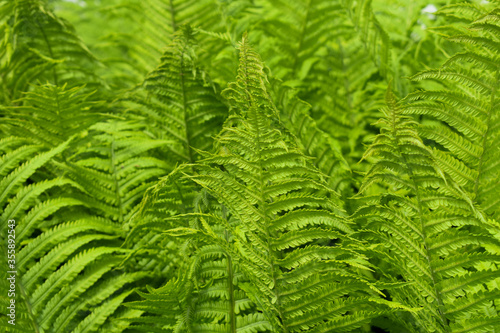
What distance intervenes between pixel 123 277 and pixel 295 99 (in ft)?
1.69

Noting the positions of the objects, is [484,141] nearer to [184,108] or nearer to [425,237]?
[425,237]

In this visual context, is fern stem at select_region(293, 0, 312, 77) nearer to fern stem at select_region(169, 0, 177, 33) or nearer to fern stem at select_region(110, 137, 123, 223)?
fern stem at select_region(169, 0, 177, 33)

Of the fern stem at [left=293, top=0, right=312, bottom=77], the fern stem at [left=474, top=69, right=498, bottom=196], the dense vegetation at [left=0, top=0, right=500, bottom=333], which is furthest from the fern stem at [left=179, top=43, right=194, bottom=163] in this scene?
the fern stem at [left=474, top=69, right=498, bottom=196]

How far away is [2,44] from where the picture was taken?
1067 millimetres

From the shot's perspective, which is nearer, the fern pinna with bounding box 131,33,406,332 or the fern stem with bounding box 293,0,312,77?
the fern pinna with bounding box 131,33,406,332

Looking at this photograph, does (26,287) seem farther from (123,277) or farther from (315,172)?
(315,172)

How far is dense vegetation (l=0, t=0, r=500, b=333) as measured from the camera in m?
0.63

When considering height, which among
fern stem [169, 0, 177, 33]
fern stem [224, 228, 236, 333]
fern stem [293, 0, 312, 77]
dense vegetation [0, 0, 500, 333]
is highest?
fern stem [169, 0, 177, 33]

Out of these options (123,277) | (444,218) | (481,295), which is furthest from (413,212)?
(123,277)

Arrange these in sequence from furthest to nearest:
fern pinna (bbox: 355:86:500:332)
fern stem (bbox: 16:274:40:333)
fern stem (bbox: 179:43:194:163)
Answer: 1. fern stem (bbox: 179:43:194:163)
2. fern stem (bbox: 16:274:40:333)
3. fern pinna (bbox: 355:86:500:332)

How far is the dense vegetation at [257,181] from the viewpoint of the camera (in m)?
0.63

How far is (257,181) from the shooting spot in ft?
2.11

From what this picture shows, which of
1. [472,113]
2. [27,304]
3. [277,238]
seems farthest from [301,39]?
[27,304]

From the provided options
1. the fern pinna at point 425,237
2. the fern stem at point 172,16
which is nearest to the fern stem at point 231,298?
the fern pinna at point 425,237
